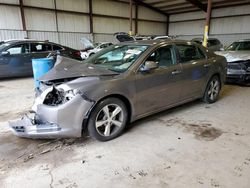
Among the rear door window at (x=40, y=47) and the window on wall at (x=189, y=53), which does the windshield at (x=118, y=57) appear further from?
the rear door window at (x=40, y=47)

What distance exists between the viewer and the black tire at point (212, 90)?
428cm

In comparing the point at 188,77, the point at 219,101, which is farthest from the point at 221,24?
the point at 188,77

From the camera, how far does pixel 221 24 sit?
16.4 meters

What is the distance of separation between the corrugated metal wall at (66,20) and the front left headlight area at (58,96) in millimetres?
10952

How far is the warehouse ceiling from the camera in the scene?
15.1 m

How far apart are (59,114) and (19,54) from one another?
222 inches

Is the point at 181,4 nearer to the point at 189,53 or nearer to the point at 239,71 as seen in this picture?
the point at 239,71

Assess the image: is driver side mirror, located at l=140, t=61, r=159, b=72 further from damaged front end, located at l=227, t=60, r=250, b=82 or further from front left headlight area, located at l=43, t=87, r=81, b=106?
damaged front end, located at l=227, t=60, r=250, b=82

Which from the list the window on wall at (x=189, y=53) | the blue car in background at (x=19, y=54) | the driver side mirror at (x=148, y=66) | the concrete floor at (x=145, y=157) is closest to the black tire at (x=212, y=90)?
the window on wall at (x=189, y=53)

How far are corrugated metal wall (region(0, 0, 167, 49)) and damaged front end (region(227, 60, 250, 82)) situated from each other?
1085cm

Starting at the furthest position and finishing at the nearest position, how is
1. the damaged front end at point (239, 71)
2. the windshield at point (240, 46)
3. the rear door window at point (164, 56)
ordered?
the windshield at point (240, 46) → the damaged front end at point (239, 71) → the rear door window at point (164, 56)

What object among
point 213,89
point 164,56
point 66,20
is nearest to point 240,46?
point 213,89

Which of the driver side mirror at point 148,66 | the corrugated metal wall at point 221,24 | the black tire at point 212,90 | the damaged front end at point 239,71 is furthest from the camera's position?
the corrugated metal wall at point 221,24

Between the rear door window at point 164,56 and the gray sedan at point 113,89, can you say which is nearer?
the gray sedan at point 113,89
